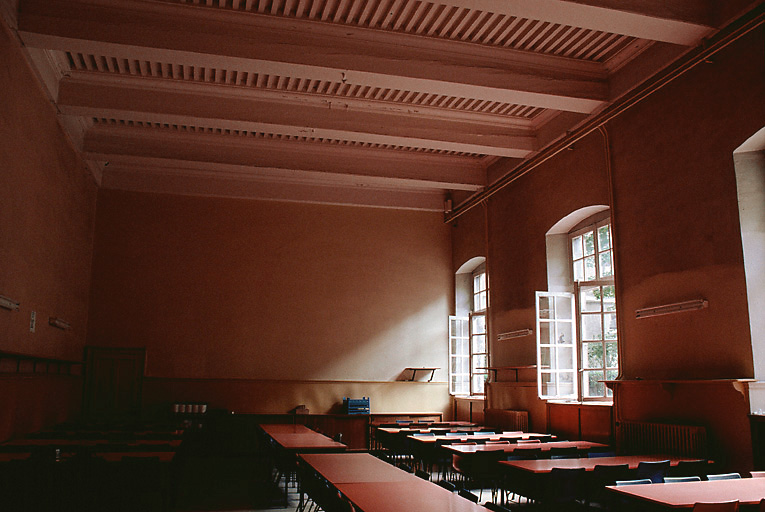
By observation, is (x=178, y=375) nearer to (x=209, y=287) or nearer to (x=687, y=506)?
(x=209, y=287)

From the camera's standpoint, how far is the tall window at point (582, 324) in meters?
9.27

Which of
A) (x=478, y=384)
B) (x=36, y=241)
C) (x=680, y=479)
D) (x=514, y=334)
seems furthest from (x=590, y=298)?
(x=36, y=241)

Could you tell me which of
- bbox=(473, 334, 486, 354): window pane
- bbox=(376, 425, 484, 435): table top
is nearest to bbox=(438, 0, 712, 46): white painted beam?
bbox=(376, 425, 484, 435): table top

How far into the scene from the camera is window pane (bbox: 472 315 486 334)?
13.5m

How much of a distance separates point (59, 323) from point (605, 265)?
8.73 meters

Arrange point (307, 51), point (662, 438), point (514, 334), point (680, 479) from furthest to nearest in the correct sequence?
1. point (514, 334)
2. point (307, 51)
3. point (662, 438)
4. point (680, 479)

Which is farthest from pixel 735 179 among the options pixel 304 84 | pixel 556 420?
pixel 304 84

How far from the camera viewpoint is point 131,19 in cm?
756

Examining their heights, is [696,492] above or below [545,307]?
below

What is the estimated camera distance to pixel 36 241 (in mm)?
8836

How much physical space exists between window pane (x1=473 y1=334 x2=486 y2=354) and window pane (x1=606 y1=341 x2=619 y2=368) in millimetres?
4225

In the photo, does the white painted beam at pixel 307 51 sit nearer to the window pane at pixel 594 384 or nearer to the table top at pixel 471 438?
the window pane at pixel 594 384

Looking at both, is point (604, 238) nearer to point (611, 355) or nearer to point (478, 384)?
point (611, 355)

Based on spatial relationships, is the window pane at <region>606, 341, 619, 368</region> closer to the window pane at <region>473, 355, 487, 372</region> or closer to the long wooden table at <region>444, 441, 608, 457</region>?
the long wooden table at <region>444, 441, 608, 457</region>
